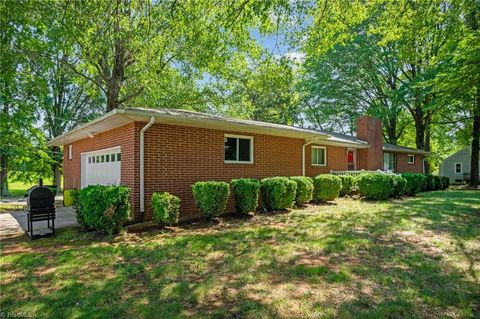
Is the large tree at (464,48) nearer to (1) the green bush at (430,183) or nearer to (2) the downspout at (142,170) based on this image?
(1) the green bush at (430,183)

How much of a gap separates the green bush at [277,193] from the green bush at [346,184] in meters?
4.19

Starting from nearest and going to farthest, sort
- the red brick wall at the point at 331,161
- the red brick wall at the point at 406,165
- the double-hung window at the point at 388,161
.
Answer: the red brick wall at the point at 331,161, the double-hung window at the point at 388,161, the red brick wall at the point at 406,165

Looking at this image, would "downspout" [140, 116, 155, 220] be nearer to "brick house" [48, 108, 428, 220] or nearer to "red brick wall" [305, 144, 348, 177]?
"brick house" [48, 108, 428, 220]

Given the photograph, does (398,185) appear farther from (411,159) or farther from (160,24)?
(411,159)

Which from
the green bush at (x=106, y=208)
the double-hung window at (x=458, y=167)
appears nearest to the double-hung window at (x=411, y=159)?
the double-hung window at (x=458, y=167)

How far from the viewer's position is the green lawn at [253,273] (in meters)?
3.47

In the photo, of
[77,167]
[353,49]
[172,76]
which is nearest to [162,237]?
[77,167]

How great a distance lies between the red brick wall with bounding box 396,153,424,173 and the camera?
77.7ft

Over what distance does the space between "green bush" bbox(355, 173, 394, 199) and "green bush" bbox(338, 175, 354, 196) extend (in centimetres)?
55

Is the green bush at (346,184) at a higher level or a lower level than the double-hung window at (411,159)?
lower

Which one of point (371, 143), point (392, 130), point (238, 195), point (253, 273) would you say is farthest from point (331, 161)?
point (392, 130)

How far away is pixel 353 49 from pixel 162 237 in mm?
23992

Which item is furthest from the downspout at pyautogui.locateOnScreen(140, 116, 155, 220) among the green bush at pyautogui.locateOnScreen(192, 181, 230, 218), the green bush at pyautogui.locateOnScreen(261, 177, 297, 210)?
the green bush at pyautogui.locateOnScreen(261, 177, 297, 210)

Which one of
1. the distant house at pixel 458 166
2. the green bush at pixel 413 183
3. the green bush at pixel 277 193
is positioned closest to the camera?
the green bush at pixel 277 193
